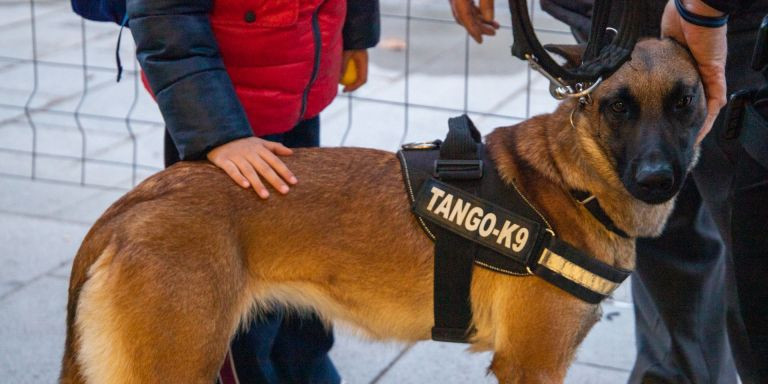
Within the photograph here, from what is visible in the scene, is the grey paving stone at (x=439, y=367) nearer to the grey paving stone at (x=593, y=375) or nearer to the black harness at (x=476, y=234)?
the grey paving stone at (x=593, y=375)

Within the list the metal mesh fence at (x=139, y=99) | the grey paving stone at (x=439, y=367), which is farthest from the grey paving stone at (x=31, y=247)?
the grey paving stone at (x=439, y=367)

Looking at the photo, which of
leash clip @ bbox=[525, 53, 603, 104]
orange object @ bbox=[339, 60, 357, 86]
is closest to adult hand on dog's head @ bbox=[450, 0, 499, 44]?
orange object @ bbox=[339, 60, 357, 86]

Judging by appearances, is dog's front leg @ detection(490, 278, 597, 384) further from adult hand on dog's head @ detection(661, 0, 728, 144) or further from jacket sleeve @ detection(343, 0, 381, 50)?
jacket sleeve @ detection(343, 0, 381, 50)

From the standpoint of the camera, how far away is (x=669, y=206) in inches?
118

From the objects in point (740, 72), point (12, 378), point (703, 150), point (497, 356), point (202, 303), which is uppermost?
point (740, 72)

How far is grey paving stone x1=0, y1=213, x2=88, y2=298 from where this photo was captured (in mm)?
4836

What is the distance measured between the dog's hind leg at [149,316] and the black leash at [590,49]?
96cm

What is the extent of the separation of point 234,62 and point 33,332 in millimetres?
1813

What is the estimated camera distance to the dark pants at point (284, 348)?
11.3ft

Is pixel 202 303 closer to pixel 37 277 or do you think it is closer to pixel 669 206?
pixel 669 206

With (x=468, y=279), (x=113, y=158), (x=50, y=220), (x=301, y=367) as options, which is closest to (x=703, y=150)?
(x=468, y=279)

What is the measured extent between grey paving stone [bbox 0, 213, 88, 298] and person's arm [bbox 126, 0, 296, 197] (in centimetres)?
211

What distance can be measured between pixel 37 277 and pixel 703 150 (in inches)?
122

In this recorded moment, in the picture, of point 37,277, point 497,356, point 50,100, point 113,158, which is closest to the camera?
point 497,356
